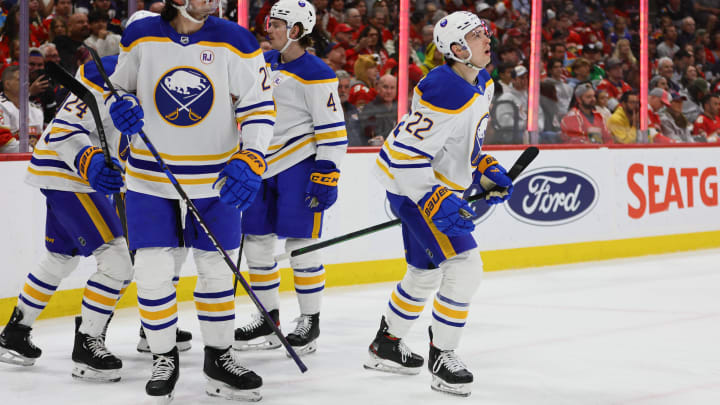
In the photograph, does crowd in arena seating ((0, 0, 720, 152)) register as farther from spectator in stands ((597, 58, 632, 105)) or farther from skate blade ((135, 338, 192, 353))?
skate blade ((135, 338, 192, 353))

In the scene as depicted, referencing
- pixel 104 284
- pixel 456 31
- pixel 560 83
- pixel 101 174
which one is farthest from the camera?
pixel 560 83

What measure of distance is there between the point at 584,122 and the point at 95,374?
467cm

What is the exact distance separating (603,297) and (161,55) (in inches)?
129

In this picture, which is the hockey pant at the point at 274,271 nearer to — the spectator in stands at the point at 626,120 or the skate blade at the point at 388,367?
the skate blade at the point at 388,367

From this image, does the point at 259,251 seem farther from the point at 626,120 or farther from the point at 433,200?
the point at 626,120

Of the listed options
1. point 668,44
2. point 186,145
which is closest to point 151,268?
point 186,145

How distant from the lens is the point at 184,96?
286 centimetres

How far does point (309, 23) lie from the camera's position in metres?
3.81

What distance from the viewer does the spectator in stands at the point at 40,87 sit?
448cm

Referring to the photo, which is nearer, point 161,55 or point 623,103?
point 161,55

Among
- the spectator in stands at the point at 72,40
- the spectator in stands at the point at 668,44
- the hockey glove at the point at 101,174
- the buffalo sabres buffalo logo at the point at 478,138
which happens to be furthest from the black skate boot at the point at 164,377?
the spectator in stands at the point at 668,44

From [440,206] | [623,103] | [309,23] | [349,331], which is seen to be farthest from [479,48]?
[623,103]

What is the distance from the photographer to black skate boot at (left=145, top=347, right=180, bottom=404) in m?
2.89

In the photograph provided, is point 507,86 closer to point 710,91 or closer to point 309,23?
point 710,91
